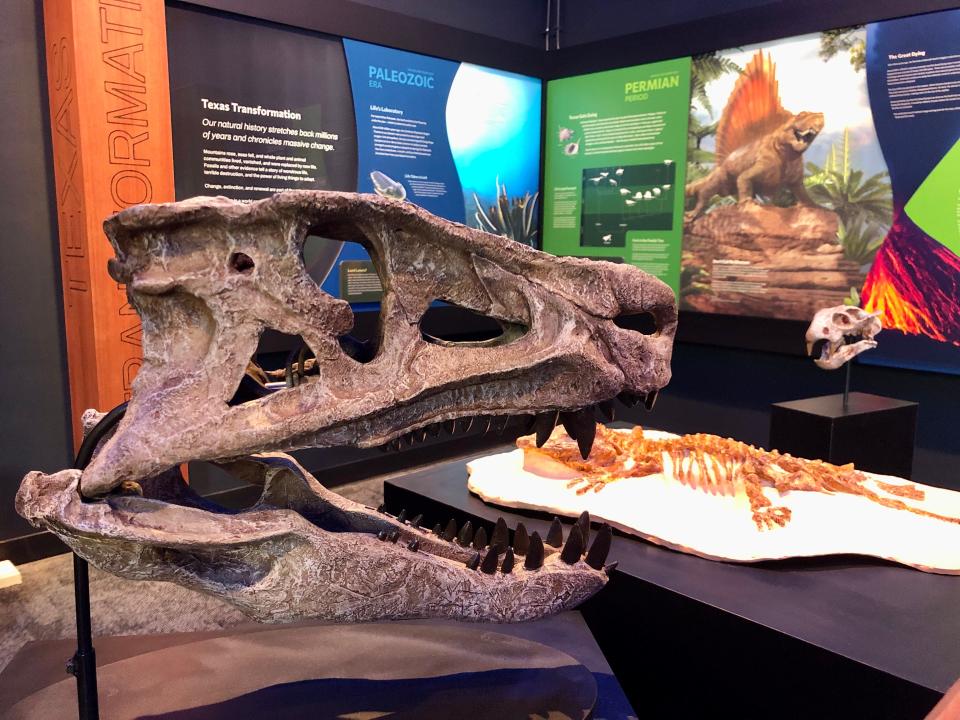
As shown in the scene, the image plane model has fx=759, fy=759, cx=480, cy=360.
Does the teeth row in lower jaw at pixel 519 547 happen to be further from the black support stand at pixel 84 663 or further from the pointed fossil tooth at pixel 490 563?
the black support stand at pixel 84 663

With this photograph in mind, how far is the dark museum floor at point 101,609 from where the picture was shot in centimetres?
366

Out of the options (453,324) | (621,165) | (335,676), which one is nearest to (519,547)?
(335,676)

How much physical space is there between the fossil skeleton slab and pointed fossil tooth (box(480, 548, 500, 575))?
4.30 feet

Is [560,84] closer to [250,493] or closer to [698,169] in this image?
[698,169]

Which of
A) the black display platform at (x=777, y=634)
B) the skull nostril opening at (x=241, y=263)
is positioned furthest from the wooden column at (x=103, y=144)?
the black display platform at (x=777, y=634)

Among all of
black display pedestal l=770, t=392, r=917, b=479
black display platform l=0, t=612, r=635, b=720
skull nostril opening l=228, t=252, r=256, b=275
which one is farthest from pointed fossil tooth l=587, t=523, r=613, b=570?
black display pedestal l=770, t=392, r=917, b=479

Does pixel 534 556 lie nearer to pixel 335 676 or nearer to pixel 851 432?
pixel 335 676

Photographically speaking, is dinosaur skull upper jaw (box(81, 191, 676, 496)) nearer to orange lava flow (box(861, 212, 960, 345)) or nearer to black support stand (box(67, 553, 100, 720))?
black support stand (box(67, 553, 100, 720))

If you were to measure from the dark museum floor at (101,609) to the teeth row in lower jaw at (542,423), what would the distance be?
2.42 metres

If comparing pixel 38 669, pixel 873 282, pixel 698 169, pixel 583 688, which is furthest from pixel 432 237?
pixel 698 169

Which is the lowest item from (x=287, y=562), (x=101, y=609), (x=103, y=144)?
(x=101, y=609)

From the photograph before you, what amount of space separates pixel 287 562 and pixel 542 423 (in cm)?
65

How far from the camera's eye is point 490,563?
1790mm

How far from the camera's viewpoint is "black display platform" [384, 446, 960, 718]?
2152 mm
